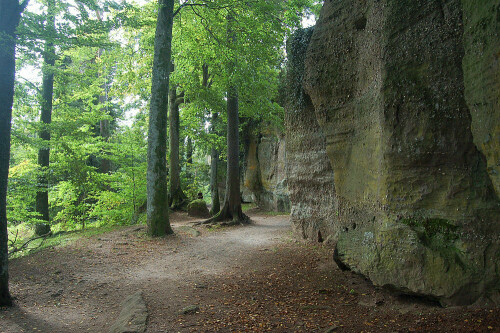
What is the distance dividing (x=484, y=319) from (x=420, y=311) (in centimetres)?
77

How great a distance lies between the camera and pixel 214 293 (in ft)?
18.5

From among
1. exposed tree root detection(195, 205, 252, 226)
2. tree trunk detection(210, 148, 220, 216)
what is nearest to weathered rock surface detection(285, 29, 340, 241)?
exposed tree root detection(195, 205, 252, 226)

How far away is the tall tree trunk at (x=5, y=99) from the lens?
515cm

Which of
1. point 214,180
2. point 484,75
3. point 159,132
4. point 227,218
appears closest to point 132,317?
point 484,75

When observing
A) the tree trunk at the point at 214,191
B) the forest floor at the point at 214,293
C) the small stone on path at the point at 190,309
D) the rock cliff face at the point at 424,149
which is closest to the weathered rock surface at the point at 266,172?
the tree trunk at the point at 214,191

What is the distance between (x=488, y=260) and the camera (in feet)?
12.1

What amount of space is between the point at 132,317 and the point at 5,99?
4294 millimetres

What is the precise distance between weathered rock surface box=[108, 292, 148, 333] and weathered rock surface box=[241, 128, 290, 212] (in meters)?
13.7

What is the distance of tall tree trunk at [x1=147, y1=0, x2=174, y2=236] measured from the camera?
1045 centimetres

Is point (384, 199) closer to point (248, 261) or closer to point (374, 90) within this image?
point (374, 90)

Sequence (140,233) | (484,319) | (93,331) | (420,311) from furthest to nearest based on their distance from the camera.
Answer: (140,233)
(93,331)
(420,311)
(484,319)

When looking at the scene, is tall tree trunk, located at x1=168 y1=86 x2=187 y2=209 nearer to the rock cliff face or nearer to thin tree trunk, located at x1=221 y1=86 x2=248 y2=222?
thin tree trunk, located at x1=221 y1=86 x2=248 y2=222

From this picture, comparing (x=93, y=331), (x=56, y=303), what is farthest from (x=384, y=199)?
(x=56, y=303)

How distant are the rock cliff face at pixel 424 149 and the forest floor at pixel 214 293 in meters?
0.44
